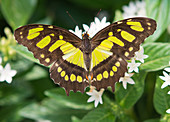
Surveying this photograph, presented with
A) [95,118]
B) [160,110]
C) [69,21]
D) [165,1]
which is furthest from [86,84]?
[69,21]

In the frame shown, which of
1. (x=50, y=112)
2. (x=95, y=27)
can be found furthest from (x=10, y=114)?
(x=95, y=27)

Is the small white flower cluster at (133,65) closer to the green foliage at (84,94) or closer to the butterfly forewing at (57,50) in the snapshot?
the green foliage at (84,94)

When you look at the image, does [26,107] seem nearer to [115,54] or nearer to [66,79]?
[66,79]

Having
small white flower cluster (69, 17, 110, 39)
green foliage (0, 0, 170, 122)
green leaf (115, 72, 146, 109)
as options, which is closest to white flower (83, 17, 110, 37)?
small white flower cluster (69, 17, 110, 39)

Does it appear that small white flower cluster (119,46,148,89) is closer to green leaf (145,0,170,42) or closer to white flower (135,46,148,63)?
white flower (135,46,148,63)

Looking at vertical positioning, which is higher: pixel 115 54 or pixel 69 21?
pixel 69 21

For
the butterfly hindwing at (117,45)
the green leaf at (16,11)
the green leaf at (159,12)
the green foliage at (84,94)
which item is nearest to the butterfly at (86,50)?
the butterfly hindwing at (117,45)

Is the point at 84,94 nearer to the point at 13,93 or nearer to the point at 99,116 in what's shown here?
the point at 99,116
